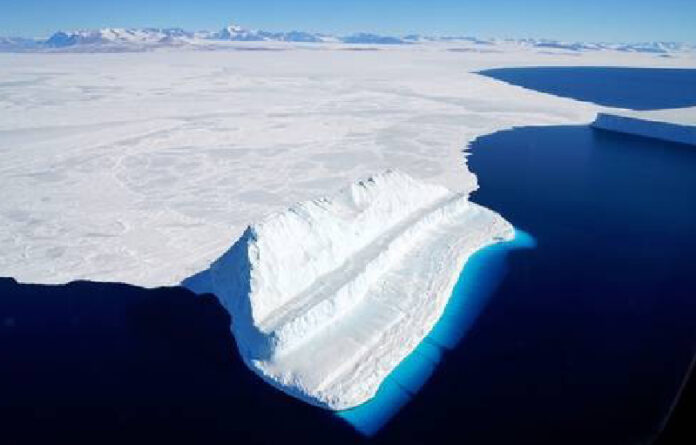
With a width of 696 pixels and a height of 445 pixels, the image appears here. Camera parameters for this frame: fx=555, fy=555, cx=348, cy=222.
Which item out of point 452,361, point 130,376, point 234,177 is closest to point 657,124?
point 234,177

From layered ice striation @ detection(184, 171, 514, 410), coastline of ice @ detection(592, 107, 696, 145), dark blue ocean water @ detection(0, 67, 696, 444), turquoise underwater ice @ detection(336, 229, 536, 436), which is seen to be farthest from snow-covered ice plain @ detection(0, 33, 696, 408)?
coastline of ice @ detection(592, 107, 696, 145)

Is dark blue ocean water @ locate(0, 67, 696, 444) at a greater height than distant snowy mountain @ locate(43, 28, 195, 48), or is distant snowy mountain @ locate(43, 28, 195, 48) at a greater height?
distant snowy mountain @ locate(43, 28, 195, 48)

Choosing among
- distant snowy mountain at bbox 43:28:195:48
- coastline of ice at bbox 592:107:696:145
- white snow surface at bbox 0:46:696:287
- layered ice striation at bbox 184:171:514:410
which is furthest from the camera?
distant snowy mountain at bbox 43:28:195:48

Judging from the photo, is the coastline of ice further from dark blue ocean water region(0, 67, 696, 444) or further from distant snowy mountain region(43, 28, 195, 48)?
distant snowy mountain region(43, 28, 195, 48)

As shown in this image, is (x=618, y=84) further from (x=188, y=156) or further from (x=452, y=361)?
(x=452, y=361)

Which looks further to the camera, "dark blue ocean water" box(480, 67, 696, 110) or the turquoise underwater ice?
"dark blue ocean water" box(480, 67, 696, 110)

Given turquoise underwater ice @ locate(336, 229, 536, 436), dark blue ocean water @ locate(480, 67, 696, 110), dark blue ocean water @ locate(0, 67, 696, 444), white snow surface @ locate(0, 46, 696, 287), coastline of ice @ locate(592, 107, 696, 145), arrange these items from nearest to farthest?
dark blue ocean water @ locate(0, 67, 696, 444) < turquoise underwater ice @ locate(336, 229, 536, 436) < white snow surface @ locate(0, 46, 696, 287) < coastline of ice @ locate(592, 107, 696, 145) < dark blue ocean water @ locate(480, 67, 696, 110)

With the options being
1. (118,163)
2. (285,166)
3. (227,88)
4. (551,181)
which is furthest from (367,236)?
(227,88)

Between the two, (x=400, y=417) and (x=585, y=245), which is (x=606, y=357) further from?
(x=585, y=245)
